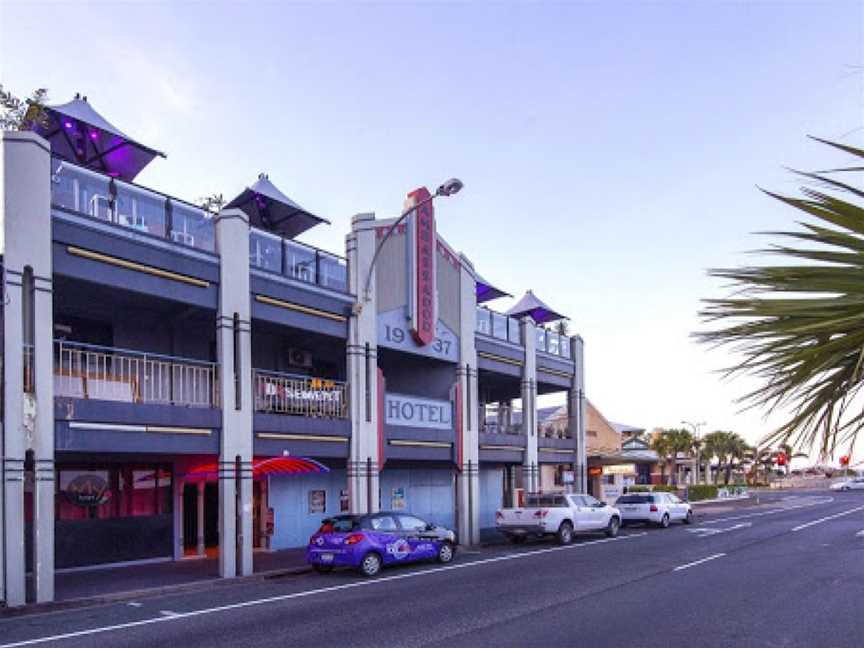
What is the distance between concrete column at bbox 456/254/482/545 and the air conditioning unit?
5098 millimetres

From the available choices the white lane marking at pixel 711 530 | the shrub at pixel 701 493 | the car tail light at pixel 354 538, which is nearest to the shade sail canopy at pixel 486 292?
the white lane marking at pixel 711 530

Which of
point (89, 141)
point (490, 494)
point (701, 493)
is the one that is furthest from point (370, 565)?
point (701, 493)

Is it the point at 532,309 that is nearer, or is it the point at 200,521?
the point at 200,521

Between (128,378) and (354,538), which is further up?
(128,378)

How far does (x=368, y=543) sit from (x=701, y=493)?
4857 centimetres

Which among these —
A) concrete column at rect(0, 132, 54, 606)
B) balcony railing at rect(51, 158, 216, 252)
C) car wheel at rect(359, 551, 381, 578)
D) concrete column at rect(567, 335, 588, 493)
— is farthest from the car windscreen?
concrete column at rect(0, 132, 54, 606)

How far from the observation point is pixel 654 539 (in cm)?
2739

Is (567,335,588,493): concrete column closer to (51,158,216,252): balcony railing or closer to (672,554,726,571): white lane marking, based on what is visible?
A: (672,554,726,571): white lane marking

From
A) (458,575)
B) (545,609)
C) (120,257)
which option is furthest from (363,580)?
(120,257)

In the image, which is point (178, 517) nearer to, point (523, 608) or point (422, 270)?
point (422, 270)

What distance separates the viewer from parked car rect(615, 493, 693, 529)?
3331 centimetres

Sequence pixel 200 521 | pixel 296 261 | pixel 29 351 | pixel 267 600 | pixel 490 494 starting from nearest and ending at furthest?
1. pixel 267 600
2. pixel 29 351
3. pixel 296 261
4. pixel 200 521
5. pixel 490 494

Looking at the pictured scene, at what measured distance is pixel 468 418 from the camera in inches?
1094

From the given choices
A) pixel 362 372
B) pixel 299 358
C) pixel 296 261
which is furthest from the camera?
pixel 299 358
